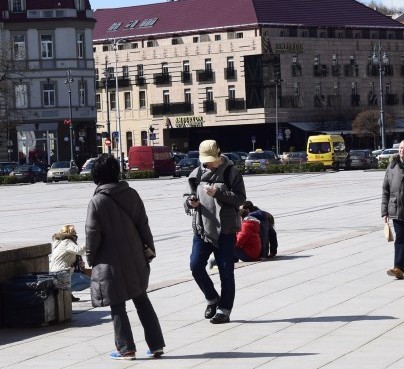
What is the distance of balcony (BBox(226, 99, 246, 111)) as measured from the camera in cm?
10956

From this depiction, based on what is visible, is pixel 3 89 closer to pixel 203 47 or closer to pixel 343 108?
pixel 203 47

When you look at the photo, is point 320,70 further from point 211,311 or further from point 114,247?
point 114,247

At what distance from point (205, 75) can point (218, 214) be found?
98555 mm

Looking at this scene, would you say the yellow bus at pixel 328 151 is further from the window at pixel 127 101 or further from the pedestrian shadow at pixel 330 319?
the pedestrian shadow at pixel 330 319

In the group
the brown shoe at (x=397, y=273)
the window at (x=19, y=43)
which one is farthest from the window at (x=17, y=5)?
the brown shoe at (x=397, y=273)

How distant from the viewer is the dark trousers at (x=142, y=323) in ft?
38.1

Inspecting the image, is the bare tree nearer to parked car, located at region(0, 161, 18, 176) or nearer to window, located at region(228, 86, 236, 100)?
window, located at region(228, 86, 236, 100)

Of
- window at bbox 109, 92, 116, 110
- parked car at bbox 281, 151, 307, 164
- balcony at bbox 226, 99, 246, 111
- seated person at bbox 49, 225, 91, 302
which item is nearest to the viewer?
seated person at bbox 49, 225, 91, 302

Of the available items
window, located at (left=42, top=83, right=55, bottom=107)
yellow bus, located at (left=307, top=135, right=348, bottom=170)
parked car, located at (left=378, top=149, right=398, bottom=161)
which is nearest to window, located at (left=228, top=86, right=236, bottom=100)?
window, located at (left=42, top=83, right=55, bottom=107)

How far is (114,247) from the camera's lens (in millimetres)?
11523

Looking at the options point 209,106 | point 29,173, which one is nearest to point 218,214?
point 29,173

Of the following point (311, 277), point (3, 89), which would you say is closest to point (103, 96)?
point (3, 89)

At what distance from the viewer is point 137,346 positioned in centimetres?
1255

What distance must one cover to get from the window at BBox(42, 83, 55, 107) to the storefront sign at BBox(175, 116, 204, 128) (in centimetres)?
1750
